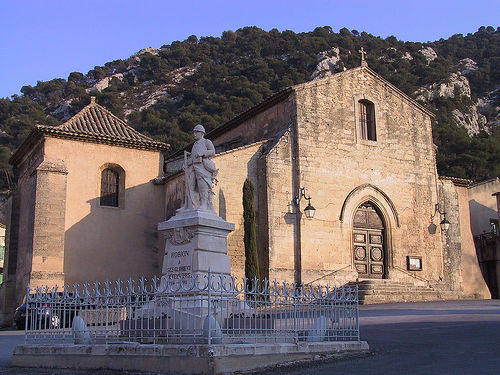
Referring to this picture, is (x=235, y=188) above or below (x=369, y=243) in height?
above

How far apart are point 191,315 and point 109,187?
17383 millimetres

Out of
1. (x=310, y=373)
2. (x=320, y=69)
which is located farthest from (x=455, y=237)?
(x=320, y=69)

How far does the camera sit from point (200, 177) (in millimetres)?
11195

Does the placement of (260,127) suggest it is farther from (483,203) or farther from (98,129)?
(483,203)

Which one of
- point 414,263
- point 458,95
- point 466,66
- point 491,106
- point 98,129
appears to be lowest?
point 414,263

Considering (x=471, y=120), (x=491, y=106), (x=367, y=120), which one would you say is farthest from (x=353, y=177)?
(x=491, y=106)

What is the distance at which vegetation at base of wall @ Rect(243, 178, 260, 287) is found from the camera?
20.6 meters

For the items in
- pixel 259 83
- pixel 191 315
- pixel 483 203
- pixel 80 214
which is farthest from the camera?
pixel 259 83

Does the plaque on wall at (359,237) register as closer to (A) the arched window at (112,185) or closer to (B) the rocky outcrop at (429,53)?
(A) the arched window at (112,185)

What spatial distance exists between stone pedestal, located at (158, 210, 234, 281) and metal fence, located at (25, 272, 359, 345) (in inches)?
9.1

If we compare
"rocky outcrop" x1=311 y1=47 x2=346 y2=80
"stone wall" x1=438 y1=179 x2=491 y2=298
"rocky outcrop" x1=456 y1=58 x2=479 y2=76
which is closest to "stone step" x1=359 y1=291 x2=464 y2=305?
"stone wall" x1=438 y1=179 x2=491 y2=298

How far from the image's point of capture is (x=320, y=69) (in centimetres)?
5688

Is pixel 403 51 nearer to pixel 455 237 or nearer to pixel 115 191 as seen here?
pixel 455 237

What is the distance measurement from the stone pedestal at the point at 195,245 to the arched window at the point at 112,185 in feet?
48.9
